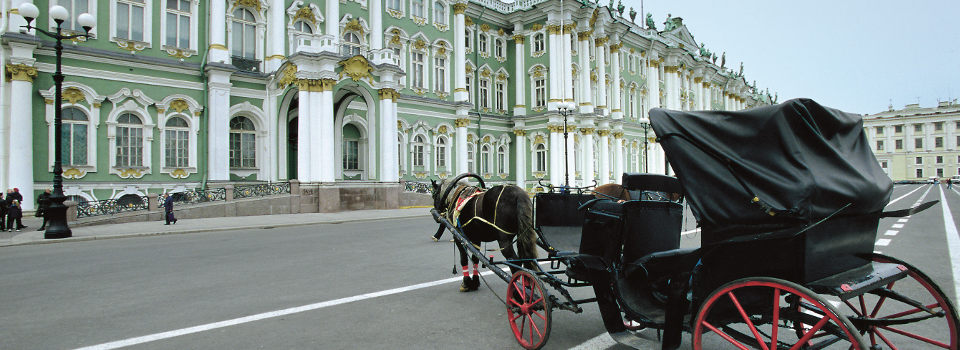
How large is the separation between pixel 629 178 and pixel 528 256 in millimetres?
1651

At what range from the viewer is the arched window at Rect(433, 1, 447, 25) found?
32.2m

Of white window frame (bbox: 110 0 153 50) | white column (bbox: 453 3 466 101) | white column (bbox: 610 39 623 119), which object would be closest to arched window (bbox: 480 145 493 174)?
white column (bbox: 453 3 466 101)

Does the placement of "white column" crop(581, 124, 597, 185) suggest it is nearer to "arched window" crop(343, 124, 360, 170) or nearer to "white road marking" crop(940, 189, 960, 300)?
"arched window" crop(343, 124, 360, 170)

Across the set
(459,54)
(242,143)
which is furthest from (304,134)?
(459,54)

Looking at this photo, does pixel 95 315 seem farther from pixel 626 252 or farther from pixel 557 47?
pixel 557 47

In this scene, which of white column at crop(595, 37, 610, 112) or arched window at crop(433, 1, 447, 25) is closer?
arched window at crop(433, 1, 447, 25)

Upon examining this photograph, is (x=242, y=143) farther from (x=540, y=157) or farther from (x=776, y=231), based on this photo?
(x=776, y=231)

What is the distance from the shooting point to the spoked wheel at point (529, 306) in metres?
4.24

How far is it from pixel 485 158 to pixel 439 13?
11.0 meters

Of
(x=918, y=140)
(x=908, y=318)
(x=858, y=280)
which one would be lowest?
(x=908, y=318)

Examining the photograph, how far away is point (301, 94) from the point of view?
22.6 metres

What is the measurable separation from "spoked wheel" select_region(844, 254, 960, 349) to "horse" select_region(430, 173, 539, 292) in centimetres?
292

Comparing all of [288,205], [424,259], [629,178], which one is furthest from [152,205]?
[629,178]

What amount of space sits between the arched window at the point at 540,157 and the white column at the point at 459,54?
7701 mm
